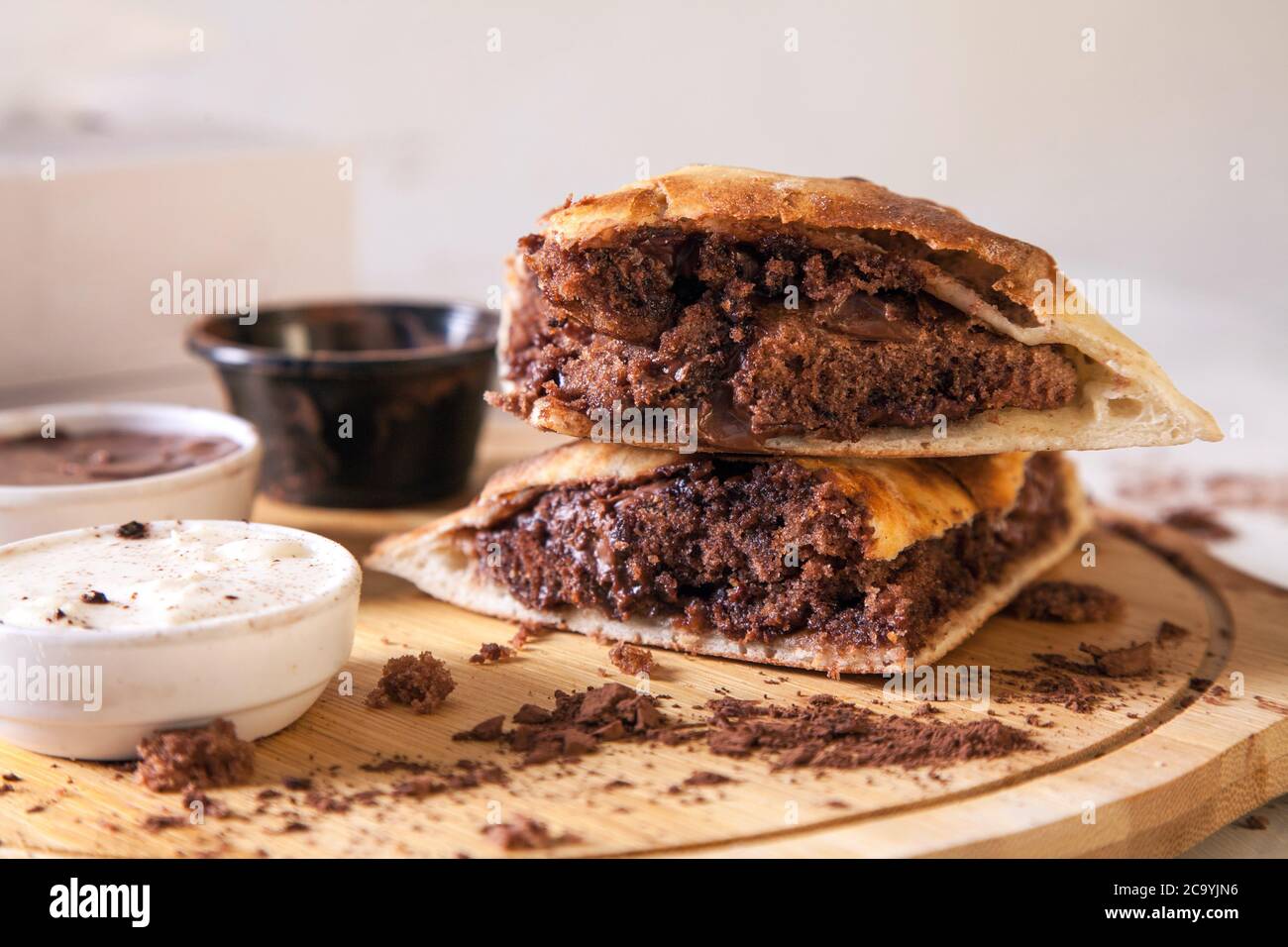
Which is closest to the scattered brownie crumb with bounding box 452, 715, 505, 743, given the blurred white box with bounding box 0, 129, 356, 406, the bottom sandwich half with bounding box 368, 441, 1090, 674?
the bottom sandwich half with bounding box 368, 441, 1090, 674

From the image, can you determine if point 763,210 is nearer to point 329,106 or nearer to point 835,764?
point 835,764

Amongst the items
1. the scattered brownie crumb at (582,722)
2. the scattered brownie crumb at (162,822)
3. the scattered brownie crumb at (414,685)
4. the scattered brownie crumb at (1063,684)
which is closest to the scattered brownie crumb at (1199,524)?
the scattered brownie crumb at (1063,684)

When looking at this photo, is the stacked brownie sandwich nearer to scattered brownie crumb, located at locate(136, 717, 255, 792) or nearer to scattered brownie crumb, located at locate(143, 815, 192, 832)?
scattered brownie crumb, located at locate(136, 717, 255, 792)

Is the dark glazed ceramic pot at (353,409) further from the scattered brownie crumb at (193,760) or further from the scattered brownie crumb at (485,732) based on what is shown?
the scattered brownie crumb at (193,760)

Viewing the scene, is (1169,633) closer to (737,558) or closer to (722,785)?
(737,558)

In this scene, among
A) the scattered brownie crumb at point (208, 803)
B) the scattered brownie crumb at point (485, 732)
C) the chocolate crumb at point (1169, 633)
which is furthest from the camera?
the chocolate crumb at point (1169, 633)

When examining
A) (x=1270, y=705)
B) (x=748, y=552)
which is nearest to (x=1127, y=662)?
(x=1270, y=705)
